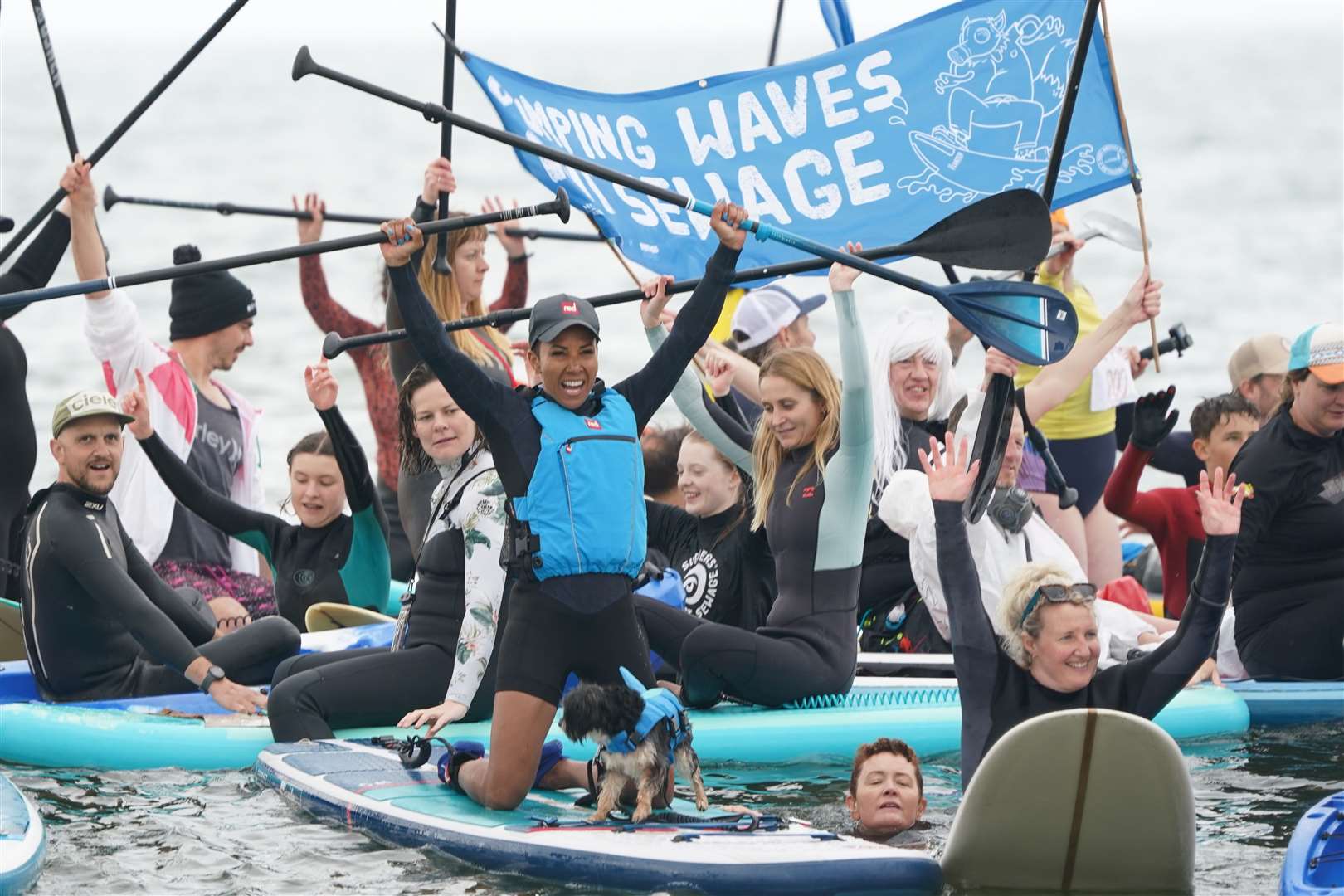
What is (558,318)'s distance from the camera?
5184 mm

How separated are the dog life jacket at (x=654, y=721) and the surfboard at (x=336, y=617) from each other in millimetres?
2843

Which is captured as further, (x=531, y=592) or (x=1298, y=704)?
(x=1298, y=704)

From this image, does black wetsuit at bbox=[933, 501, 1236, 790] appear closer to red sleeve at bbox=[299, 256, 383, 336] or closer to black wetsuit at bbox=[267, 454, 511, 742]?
black wetsuit at bbox=[267, 454, 511, 742]

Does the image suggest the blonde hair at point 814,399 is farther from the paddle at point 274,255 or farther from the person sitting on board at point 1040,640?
the person sitting on board at point 1040,640

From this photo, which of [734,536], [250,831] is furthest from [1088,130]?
[250,831]

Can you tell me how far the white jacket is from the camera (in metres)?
6.79

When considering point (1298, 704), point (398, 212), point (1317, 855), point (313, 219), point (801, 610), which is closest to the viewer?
point (1317, 855)

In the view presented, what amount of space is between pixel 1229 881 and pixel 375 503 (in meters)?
3.39

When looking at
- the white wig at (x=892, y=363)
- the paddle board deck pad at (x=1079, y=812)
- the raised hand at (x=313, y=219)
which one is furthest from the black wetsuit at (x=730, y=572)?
the raised hand at (x=313, y=219)

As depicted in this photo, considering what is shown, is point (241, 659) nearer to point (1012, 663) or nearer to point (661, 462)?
point (661, 462)

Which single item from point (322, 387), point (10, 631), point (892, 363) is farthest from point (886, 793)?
point (10, 631)

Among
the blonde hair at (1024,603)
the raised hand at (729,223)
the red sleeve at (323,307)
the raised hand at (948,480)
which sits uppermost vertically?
the red sleeve at (323,307)

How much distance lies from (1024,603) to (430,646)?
1958 millimetres

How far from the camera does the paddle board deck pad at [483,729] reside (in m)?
6.42
